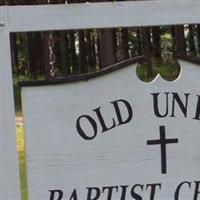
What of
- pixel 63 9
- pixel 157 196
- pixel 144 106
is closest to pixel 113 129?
pixel 144 106

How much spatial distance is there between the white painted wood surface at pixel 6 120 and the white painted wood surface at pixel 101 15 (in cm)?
7

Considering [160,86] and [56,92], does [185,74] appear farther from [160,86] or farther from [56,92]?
[56,92]

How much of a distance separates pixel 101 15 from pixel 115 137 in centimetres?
52

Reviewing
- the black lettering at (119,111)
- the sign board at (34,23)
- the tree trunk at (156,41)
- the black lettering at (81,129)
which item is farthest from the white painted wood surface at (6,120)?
the tree trunk at (156,41)

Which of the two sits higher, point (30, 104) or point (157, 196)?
point (30, 104)

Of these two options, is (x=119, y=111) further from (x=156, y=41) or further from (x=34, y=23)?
(x=156, y=41)

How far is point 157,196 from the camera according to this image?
286 centimetres

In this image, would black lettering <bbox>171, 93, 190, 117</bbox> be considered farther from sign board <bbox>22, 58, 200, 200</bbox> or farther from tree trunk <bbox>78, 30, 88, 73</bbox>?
tree trunk <bbox>78, 30, 88, 73</bbox>

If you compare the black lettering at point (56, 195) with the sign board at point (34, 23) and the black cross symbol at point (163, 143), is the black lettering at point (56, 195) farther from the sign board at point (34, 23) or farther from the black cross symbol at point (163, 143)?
the black cross symbol at point (163, 143)

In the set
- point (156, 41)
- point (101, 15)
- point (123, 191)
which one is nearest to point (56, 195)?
point (123, 191)

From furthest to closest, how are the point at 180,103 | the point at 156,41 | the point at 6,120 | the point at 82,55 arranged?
1. the point at 156,41
2. the point at 82,55
3. the point at 180,103
4. the point at 6,120

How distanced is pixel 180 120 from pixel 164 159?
0.60ft

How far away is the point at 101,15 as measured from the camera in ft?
9.17

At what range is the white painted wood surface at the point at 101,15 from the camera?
9.03 feet
